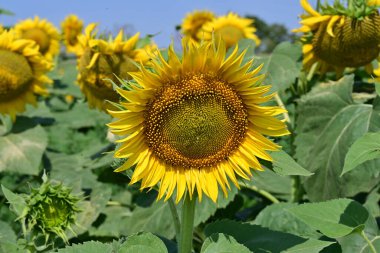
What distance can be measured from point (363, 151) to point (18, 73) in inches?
86.6

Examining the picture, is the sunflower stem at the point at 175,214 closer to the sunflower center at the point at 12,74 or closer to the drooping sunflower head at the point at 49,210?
the drooping sunflower head at the point at 49,210

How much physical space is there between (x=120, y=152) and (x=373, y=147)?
0.65 metres

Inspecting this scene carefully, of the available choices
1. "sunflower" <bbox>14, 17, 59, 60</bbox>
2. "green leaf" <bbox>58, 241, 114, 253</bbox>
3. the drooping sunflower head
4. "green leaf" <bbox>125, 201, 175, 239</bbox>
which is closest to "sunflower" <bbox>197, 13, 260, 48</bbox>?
"sunflower" <bbox>14, 17, 59, 60</bbox>

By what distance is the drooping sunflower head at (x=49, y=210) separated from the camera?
1.99 m

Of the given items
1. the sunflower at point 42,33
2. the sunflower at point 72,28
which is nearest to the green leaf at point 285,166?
the sunflower at point 42,33

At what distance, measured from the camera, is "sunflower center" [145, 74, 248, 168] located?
1669mm

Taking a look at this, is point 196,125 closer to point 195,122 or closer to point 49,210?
point 195,122

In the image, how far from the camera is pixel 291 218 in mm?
2326

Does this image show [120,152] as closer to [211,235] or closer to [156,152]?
[156,152]

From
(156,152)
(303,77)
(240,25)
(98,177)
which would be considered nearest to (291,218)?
(156,152)

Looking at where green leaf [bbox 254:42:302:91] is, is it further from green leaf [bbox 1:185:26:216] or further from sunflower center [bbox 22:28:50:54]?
sunflower center [bbox 22:28:50:54]

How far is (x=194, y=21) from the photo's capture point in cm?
607

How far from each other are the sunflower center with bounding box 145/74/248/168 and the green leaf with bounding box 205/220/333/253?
21 centimetres

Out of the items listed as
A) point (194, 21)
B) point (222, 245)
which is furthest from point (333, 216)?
point (194, 21)
